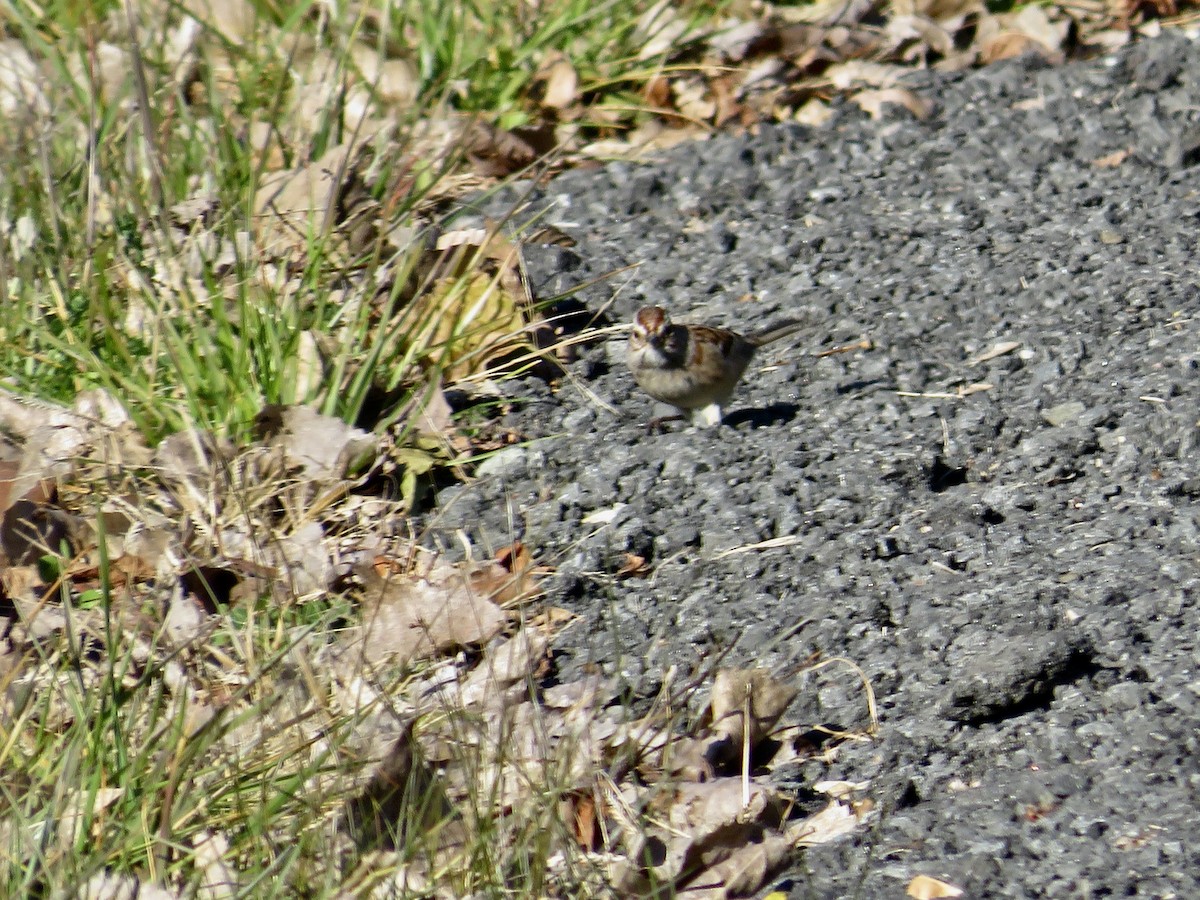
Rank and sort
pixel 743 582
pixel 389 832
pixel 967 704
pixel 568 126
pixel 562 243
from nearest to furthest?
pixel 389 832 < pixel 967 704 < pixel 743 582 < pixel 562 243 < pixel 568 126

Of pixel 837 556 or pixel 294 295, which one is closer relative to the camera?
pixel 837 556

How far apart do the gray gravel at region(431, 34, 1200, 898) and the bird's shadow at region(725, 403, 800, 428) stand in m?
0.01

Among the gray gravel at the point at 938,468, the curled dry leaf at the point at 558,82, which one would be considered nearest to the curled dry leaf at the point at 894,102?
the gray gravel at the point at 938,468

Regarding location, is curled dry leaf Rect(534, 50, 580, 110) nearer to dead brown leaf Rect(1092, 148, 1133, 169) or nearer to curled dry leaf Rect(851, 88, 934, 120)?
curled dry leaf Rect(851, 88, 934, 120)

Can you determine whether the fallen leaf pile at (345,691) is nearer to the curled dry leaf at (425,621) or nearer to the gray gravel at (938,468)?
the curled dry leaf at (425,621)

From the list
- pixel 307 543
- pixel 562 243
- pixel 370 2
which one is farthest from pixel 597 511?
pixel 370 2

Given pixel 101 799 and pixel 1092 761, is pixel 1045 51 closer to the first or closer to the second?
pixel 1092 761

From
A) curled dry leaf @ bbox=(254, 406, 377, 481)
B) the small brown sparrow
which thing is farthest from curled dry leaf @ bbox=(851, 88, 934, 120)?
curled dry leaf @ bbox=(254, 406, 377, 481)

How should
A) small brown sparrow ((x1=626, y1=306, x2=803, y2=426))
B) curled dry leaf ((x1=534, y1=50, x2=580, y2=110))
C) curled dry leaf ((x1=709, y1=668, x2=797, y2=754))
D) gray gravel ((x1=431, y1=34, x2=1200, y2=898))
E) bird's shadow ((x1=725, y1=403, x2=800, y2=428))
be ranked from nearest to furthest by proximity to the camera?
1. gray gravel ((x1=431, y1=34, x2=1200, y2=898))
2. curled dry leaf ((x1=709, y1=668, x2=797, y2=754))
3. small brown sparrow ((x1=626, y1=306, x2=803, y2=426))
4. bird's shadow ((x1=725, y1=403, x2=800, y2=428))
5. curled dry leaf ((x1=534, y1=50, x2=580, y2=110))

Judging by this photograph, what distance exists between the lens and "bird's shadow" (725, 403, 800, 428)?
172 inches

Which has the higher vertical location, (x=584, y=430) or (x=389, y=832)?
(x=389, y=832)

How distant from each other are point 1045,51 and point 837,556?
132 inches

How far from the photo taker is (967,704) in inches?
124

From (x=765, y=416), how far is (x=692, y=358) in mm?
403
